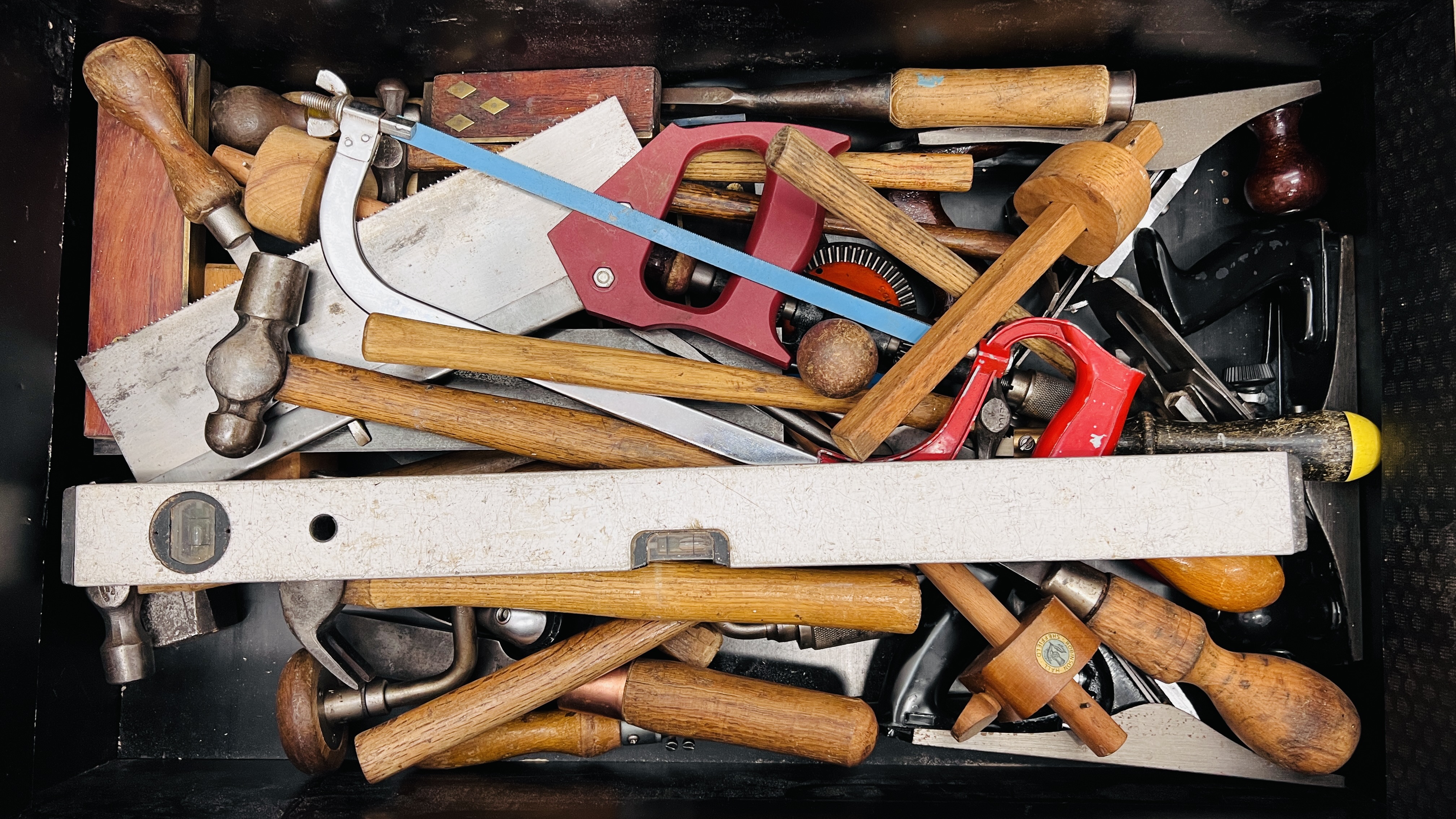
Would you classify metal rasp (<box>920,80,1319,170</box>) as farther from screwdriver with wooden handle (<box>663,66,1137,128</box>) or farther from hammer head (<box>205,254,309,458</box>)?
hammer head (<box>205,254,309,458</box>)

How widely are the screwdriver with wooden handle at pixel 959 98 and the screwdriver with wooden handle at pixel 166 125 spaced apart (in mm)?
717

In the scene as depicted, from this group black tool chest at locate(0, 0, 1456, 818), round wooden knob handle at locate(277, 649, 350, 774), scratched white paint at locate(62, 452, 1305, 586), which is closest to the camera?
scratched white paint at locate(62, 452, 1305, 586)

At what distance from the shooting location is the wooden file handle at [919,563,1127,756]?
48.3 inches

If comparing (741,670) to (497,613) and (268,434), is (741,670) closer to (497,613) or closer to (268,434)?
(497,613)

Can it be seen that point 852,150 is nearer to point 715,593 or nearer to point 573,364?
point 573,364

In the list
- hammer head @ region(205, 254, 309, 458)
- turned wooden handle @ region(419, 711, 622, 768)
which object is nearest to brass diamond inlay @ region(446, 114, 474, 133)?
hammer head @ region(205, 254, 309, 458)

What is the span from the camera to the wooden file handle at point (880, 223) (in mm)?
1112

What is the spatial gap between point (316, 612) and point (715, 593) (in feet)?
1.95

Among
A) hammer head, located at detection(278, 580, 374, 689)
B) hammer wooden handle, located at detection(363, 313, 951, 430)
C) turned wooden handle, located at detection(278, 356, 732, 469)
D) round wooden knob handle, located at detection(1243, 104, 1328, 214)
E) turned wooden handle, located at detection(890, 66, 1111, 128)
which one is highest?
turned wooden handle, located at detection(890, 66, 1111, 128)

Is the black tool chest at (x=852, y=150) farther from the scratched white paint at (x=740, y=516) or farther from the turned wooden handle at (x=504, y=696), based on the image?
the scratched white paint at (x=740, y=516)

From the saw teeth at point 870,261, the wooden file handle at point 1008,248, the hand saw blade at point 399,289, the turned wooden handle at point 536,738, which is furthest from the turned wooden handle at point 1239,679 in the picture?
the hand saw blade at point 399,289

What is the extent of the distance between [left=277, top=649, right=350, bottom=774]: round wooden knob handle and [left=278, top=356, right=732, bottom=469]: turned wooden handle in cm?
43

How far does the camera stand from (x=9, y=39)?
4.07 ft

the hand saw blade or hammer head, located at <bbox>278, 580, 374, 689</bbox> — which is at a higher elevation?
the hand saw blade
